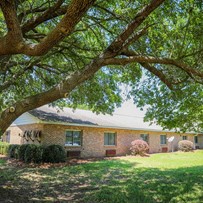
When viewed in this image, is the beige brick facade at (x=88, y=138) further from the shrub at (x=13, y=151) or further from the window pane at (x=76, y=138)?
the shrub at (x=13, y=151)

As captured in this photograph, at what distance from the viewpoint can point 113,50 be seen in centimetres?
568

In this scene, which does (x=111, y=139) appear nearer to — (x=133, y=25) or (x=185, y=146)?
(x=185, y=146)

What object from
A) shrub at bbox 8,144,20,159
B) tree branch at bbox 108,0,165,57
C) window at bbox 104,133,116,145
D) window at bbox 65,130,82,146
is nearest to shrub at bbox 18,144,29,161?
shrub at bbox 8,144,20,159

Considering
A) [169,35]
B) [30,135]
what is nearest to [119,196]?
[169,35]

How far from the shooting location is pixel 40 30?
11.3 metres

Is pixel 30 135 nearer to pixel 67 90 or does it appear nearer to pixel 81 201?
pixel 81 201

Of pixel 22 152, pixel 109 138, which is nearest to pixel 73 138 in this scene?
pixel 109 138

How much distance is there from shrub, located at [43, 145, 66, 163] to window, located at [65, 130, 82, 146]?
2392mm

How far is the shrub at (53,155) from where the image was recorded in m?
16.1

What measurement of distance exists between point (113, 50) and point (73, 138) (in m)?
14.7

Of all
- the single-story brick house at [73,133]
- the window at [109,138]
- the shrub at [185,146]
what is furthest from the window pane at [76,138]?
the shrub at [185,146]

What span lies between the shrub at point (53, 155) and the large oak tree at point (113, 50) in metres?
4.54

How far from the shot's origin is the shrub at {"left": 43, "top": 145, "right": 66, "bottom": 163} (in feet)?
53.0

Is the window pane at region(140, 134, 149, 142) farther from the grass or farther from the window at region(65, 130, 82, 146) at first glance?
the grass
